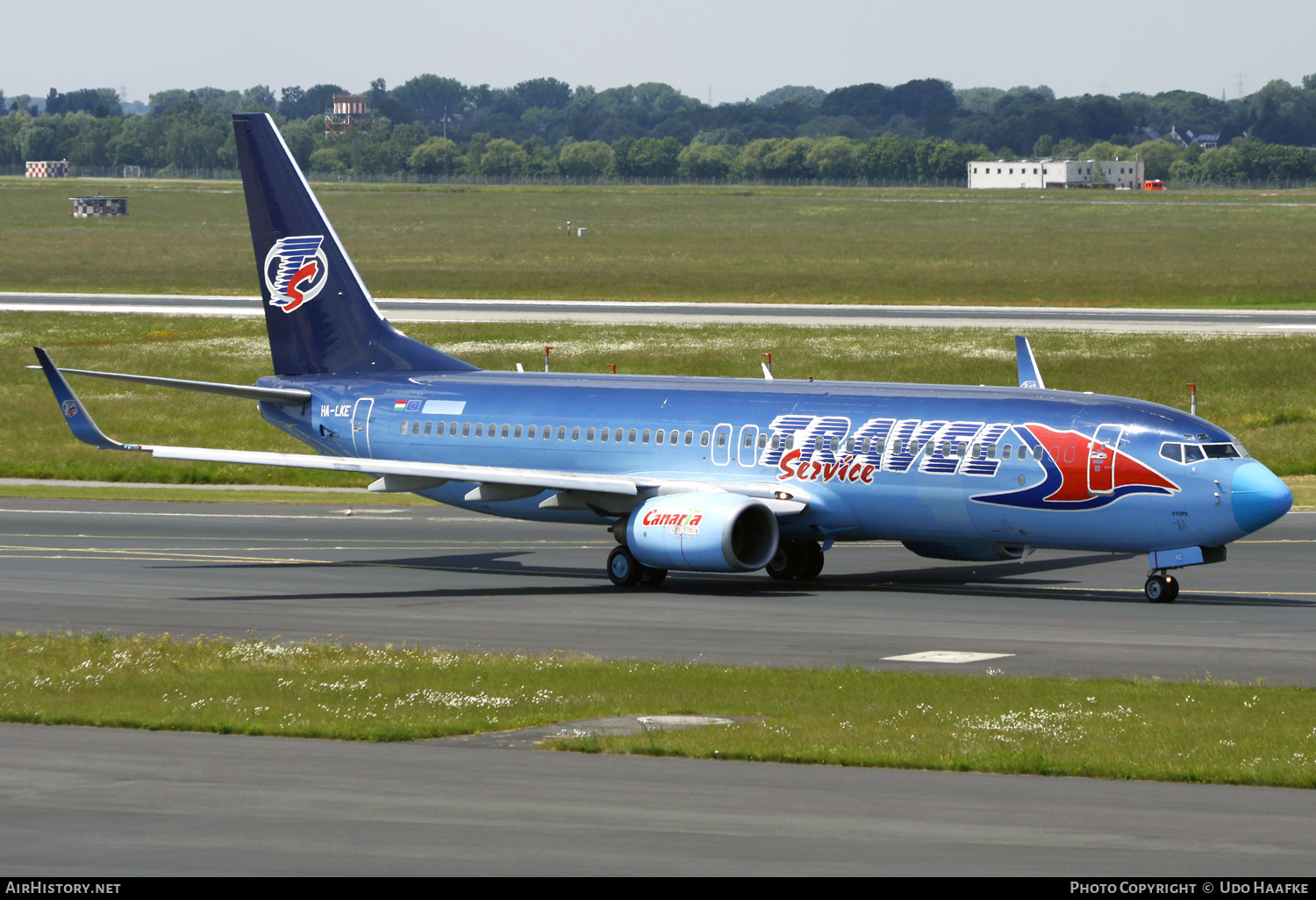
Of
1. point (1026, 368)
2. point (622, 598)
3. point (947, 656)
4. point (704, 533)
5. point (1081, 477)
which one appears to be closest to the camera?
point (947, 656)

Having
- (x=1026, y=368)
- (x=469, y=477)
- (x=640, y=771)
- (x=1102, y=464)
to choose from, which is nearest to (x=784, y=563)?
(x=469, y=477)

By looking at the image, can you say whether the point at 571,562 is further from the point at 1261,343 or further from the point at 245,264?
the point at 245,264

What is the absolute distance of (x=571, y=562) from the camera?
45.0 m

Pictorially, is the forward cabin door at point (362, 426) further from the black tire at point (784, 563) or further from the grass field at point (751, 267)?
the grass field at point (751, 267)

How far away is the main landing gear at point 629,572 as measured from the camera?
4012 centimetres

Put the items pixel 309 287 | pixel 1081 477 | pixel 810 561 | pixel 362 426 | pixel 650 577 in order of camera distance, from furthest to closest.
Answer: pixel 309 287
pixel 362 426
pixel 810 561
pixel 650 577
pixel 1081 477

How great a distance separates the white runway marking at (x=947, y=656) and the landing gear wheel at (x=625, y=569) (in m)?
11.2

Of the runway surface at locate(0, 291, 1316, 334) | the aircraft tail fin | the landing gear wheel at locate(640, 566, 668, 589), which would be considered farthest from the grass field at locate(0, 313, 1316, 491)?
the landing gear wheel at locate(640, 566, 668, 589)

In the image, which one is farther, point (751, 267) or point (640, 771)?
point (751, 267)

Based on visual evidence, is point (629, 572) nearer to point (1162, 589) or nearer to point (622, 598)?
point (622, 598)

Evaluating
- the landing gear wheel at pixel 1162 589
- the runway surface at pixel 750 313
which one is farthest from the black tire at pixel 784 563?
the runway surface at pixel 750 313

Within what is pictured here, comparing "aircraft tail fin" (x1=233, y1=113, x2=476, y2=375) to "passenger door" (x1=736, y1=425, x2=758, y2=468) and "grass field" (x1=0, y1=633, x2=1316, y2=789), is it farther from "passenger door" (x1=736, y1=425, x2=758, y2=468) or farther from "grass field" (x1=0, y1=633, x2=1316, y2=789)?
"grass field" (x1=0, y1=633, x2=1316, y2=789)

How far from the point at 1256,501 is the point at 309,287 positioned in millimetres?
25015

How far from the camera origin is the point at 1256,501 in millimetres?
34812
